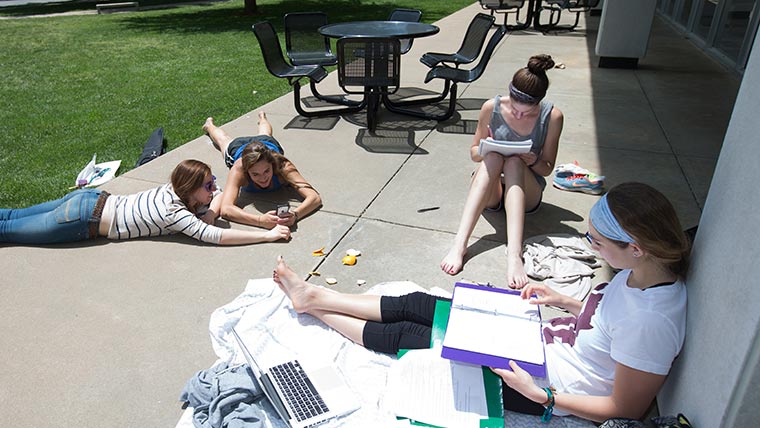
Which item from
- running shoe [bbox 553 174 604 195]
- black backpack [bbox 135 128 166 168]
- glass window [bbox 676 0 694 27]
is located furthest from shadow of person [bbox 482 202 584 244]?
glass window [bbox 676 0 694 27]

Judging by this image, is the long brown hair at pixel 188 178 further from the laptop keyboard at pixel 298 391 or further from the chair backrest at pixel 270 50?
the chair backrest at pixel 270 50

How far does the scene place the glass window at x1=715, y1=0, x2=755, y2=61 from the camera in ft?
31.3

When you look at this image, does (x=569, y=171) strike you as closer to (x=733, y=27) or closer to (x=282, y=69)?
(x=282, y=69)

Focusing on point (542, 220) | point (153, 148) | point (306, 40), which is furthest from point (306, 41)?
point (542, 220)

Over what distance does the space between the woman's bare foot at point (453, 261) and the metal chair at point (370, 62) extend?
3.00m

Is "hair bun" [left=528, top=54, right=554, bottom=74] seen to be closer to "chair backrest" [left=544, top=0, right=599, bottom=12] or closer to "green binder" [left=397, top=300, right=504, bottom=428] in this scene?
"green binder" [left=397, top=300, right=504, bottom=428]

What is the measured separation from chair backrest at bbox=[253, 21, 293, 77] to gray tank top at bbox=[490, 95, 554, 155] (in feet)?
11.7

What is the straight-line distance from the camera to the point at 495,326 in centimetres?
239

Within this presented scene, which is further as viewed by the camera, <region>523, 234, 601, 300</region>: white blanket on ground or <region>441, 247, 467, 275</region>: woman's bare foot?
<region>441, 247, 467, 275</region>: woman's bare foot

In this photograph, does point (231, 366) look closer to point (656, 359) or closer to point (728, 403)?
point (656, 359)

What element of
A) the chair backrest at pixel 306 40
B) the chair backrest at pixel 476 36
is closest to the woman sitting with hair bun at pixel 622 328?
the chair backrest at pixel 476 36

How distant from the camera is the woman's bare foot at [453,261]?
3.55m

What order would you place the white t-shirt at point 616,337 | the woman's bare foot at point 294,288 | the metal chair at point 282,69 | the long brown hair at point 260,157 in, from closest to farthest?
1. the white t-shirt at point 616,337
2. the woman's bare foot at point 294,288
3. the long brown hair at point 260,157
4. the metal chair at point 282,69

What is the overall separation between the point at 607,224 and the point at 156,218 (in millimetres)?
3081
